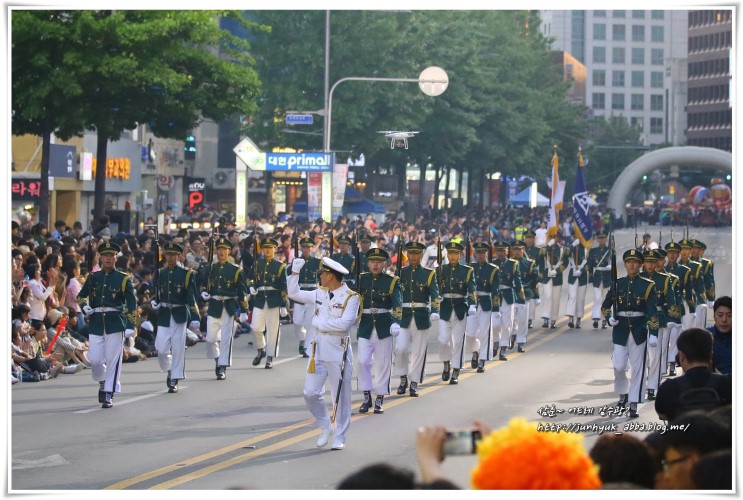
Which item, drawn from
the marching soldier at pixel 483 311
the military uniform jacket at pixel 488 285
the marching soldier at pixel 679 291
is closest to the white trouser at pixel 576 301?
the marching soldier at pixel 483 311

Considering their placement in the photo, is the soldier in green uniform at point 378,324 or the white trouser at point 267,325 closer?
the soldier in green uniform at point 378,324

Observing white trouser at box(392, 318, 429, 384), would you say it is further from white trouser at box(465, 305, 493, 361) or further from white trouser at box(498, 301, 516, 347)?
white trouser at box(498, 301, 516, 347)

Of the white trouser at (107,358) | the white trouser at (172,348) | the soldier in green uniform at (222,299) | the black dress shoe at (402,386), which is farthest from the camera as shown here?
the soldier in green uniform at (222,299)

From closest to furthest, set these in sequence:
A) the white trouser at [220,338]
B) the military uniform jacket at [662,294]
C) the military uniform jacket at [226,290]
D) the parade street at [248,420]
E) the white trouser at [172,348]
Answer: the parade street at [248,420] → the military uniform jacket at [662,294] → the white trouser at [172,348] → the white trouser at [220,338] → the military uniform jacket at [226,290]

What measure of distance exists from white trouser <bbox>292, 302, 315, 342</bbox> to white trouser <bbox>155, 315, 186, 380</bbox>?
4.67 metres

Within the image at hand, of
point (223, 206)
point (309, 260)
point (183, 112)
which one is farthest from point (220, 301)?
point (223, 206)

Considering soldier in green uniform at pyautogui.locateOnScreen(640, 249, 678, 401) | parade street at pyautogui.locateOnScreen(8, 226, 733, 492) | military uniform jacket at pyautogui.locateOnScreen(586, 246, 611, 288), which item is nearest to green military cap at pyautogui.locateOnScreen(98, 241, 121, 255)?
parade street at pyautogui.locateOnScreen(8, 226, 733, 492)

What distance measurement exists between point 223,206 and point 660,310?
2032 inches

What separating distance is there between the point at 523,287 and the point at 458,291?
5.19 metres

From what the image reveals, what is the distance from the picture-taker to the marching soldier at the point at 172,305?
1959 centimetres

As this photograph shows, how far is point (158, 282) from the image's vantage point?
19.7 metres

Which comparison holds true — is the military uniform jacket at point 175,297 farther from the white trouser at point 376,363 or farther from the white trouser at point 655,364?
the white trouser at point 655,364

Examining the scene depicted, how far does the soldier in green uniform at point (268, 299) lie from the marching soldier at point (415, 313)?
136 inches

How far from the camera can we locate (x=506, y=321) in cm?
2441
